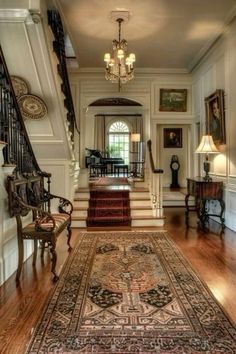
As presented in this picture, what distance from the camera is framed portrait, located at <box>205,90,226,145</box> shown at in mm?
5797

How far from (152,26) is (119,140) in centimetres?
986

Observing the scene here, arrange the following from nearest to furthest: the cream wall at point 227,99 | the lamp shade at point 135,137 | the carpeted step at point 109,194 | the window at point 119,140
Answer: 1. the cream wall at point 227,99
2. the carpeted step at point 109,194
3. the lamp shade at point 135,137
4. the window at point 119,140

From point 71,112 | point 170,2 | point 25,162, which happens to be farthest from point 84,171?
point 170,2

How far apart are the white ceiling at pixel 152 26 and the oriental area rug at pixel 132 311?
385 centimetres

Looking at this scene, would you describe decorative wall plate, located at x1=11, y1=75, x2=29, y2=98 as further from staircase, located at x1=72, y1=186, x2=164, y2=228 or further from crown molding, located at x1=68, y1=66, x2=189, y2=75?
crown molding, located at x1=68, y1=66, x2=189, y2=75

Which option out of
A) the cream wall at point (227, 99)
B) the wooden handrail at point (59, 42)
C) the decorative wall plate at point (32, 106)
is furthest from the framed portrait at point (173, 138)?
the decorative wall plate at point (32, 106)

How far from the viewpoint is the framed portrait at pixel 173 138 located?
11602mm

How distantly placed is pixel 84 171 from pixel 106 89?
228 cm

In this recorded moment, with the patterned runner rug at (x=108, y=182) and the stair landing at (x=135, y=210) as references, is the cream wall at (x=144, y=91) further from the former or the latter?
the stair landing at (x=135, y=210)

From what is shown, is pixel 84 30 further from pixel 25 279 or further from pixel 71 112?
pixel 25 279

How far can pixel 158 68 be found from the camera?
26.0 ft

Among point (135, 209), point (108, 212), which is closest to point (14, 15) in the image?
point (108, 212)

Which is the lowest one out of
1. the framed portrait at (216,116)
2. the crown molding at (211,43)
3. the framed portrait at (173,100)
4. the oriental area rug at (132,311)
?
the oriental area rug at (132,311)

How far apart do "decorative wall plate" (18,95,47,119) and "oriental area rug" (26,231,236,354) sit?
2.53 meters
